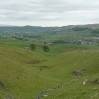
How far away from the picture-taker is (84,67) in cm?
6938

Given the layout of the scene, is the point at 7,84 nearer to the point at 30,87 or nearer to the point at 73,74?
the point at 30,87

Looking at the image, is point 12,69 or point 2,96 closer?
point 2,96

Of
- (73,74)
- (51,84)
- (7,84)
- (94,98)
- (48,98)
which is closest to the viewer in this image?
(94,98)

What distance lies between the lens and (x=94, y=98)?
27.2m

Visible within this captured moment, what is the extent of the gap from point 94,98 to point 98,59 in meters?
47.1

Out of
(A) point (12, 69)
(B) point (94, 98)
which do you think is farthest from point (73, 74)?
(B) point (94, 98)

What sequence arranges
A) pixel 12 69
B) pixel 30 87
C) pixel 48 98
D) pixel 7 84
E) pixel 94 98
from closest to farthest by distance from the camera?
pixel 94 98, pixel 48 98, pixel 7 84, pixel 30 87, pixel 12 69

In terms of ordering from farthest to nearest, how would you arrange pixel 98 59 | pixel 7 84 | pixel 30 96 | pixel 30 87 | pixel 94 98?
pixel 98 59
pixel 30 87
pixel 7 84
pixel 30 96
pixel 94 98

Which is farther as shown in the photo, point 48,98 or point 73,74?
point 73,74

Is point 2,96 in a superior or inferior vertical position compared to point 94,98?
inferior

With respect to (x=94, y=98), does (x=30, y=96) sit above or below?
below

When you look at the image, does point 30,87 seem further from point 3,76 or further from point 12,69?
point 12,69

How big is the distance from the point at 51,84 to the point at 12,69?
12663mm

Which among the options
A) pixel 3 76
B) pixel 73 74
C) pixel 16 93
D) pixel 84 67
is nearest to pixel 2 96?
pixel 16 93
